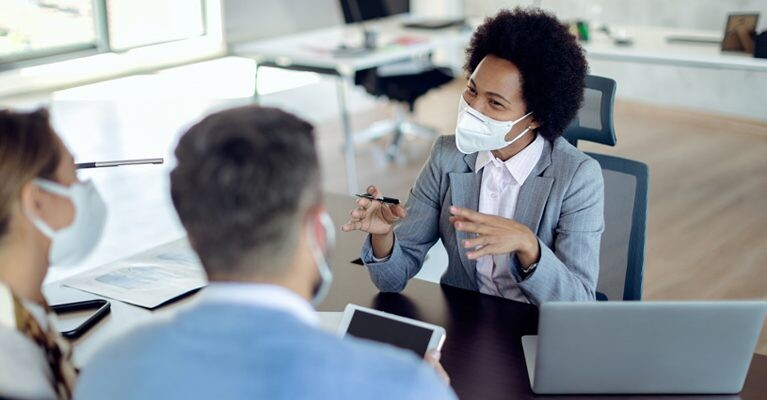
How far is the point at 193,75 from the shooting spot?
6699 millimetres

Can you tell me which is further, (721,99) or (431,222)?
(721,99)

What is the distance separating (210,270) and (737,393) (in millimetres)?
979

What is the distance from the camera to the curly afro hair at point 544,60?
191 centimetres

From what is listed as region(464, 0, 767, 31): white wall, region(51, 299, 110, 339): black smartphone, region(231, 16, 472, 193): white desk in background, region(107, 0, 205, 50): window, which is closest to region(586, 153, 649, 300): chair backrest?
region(51, 299, 110, 339): black smartphone

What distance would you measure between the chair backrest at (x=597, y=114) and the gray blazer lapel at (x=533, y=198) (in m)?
0.28

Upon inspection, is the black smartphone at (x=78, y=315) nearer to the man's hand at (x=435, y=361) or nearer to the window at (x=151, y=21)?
the man's hand at (x=435, y=361)

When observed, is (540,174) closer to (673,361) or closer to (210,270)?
(673,361)

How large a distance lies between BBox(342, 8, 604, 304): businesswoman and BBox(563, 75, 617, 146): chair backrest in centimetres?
21

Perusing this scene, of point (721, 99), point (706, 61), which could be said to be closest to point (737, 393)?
point (706, 61)

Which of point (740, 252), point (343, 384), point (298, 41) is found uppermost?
point (343, 384)

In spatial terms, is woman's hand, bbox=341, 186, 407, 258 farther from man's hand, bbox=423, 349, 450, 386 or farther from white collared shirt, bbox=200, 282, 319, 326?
white collared shirt, bbox=200, 282, 319, 326

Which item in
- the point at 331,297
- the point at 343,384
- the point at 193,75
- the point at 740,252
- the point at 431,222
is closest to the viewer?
the point at 343,384

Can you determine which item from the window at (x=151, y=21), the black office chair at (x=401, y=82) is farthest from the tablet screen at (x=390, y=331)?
the window at (x=151, y=21)

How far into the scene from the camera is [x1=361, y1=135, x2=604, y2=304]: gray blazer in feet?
5.80
